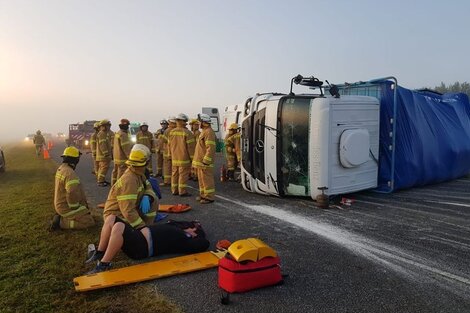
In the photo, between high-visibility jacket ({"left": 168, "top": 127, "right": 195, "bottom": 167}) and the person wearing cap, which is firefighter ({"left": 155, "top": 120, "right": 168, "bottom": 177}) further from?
the person wearing cap

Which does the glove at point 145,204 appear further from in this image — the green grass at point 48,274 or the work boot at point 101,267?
the work boot at point 101,267

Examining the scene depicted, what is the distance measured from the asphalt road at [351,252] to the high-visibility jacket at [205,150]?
0.90 meters

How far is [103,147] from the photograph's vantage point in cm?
1172

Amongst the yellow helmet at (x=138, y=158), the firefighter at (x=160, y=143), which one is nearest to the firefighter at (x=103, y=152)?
the firefighter at (x=160, y=143)

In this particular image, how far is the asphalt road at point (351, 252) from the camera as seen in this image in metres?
3.62

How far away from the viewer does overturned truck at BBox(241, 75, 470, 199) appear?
771 cm

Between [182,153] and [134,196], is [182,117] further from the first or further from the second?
[134,196]

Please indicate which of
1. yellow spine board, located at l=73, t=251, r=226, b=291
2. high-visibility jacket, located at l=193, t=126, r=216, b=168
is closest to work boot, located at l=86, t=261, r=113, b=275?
yellow spine board, located at l=73, t=251, r=226, b=291

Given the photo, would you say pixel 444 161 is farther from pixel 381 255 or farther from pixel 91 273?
pixel 91 273

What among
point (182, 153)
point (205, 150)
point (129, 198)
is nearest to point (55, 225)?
point (129, 198)

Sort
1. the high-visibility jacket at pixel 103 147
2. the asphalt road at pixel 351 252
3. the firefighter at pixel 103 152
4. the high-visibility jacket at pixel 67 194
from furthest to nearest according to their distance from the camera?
1. the high-visibility jacket at pixel 103 147
2. the firefighter at pixel 103 152
3. the high-visibility jacket at pixel 67 194
4. the asphalt road at pixel 351 252

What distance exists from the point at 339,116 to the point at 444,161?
428cm

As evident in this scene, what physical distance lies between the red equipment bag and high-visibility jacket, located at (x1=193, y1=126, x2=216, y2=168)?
463 centimetres

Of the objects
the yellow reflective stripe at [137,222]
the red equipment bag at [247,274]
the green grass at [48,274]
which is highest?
the yellow reflective stripe at [137,222]
